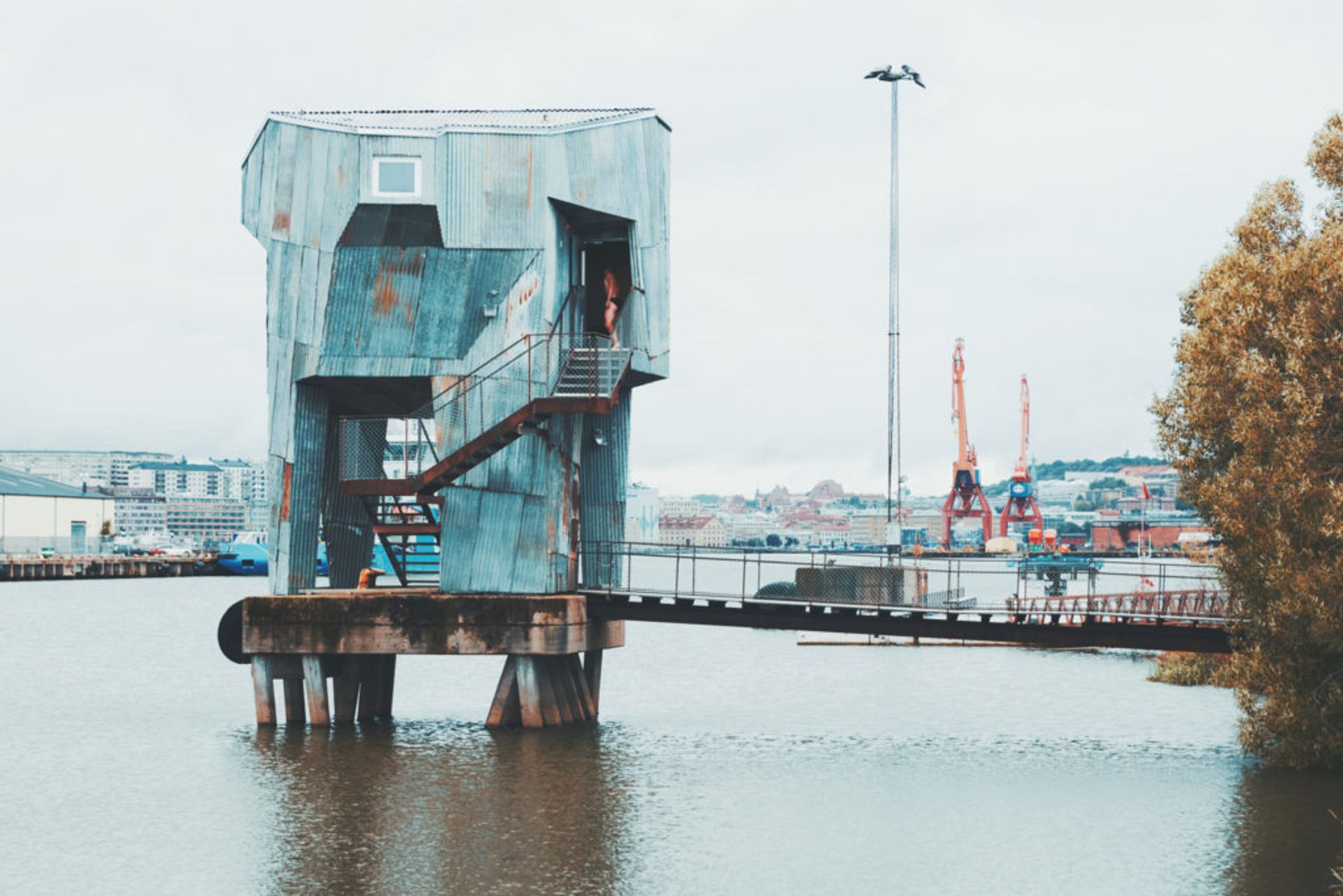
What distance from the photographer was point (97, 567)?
159 meters

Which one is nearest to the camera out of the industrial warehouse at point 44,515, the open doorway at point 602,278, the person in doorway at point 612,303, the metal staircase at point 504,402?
the metal staircase at point 504,402

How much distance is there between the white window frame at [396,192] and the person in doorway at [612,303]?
18.4 feet

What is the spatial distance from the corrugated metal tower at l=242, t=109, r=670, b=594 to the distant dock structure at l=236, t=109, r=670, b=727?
0.15 ft

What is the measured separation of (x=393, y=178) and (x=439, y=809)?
51.1 feet

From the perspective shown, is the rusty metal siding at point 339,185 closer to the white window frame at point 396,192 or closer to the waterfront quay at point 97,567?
the white window frame at point 396,192

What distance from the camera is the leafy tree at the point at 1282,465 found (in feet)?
112

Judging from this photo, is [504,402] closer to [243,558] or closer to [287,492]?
[287,492]

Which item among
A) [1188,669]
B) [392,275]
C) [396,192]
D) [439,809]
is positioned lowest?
[439,809]

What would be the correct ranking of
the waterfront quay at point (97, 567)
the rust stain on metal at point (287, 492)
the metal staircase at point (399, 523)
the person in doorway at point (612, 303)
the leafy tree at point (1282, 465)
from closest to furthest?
the leafy tree at point (1282, 465)
the rust stain on metal at point (287, 492)
the person in doorway at point (612, 303)
the metal staircase at point (399, 523)
the waterfront quay at point (97, 567)

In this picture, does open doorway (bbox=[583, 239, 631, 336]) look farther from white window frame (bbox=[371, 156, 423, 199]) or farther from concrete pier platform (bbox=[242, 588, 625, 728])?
concrete pier platform (bbox=[242, 588, 625, 728])

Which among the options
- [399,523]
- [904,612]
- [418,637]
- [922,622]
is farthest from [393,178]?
[922,622]

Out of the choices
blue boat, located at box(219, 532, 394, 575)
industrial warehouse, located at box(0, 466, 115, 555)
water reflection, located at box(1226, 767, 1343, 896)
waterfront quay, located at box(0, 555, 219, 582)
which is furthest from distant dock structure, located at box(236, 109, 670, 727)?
blue boat, located at box(219, 532, 394, 575)

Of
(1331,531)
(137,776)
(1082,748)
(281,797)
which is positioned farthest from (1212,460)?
(137,776)

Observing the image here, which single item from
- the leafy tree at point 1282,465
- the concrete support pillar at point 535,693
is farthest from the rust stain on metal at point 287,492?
the leafy tree at point 1282,465
